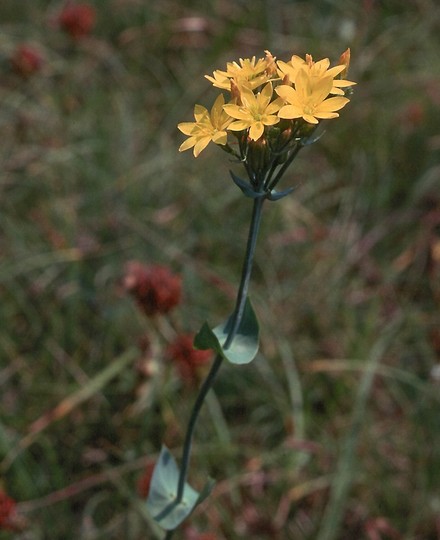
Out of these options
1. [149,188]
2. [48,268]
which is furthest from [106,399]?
[149,188]

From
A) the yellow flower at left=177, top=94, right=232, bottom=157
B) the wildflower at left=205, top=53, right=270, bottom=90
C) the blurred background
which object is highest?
the wildflower at left=205, top=53, right=270, bottom=90

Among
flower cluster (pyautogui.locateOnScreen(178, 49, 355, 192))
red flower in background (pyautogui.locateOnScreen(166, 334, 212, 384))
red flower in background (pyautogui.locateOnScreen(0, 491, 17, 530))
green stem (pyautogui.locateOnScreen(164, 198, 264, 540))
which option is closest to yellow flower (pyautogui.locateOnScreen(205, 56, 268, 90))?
flower cluster (pyautogui.locateOnScreen(178, 49, 355, 192))

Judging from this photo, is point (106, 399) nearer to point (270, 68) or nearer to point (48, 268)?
point (48, 268)

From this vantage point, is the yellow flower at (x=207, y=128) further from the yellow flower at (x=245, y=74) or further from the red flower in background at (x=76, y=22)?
the red flower in background at (x=76, y=22)

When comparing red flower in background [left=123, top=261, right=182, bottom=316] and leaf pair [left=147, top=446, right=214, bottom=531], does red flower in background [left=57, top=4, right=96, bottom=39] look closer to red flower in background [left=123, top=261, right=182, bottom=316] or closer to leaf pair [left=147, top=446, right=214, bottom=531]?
red flower in background [left=123, top=261, right=182, bottom=316]

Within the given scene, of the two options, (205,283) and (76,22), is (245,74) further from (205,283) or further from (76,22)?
(76,22)

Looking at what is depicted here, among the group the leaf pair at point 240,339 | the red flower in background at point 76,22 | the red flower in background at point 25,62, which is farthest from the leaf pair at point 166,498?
the red flower in background at point 76,22
